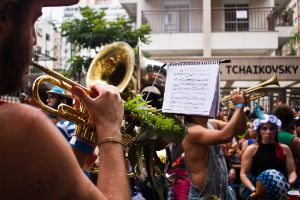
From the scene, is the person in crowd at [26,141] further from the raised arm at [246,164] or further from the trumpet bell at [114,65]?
the trumpet bell at [114,65]

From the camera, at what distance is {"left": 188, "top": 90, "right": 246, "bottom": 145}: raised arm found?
3.34 metres

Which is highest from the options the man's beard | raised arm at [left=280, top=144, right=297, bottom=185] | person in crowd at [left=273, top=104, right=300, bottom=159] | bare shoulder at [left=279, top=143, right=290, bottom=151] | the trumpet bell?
the trumpet bell

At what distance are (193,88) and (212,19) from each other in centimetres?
1710

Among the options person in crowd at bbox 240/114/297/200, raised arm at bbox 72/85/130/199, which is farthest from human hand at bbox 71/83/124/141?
person in crowd at bbox 240/114/297/200

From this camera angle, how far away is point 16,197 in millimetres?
980

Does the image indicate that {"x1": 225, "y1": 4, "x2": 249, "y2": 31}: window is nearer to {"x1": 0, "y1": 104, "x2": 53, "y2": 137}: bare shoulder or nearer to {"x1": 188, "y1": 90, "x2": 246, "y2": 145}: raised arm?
{"x1": 188, "y1": 90, "x2": 246, "y2": 145}: raised arm

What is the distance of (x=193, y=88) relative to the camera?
2266 mm

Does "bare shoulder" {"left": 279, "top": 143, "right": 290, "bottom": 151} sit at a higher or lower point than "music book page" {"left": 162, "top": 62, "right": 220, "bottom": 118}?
lower

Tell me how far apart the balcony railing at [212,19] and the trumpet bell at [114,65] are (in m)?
13.1

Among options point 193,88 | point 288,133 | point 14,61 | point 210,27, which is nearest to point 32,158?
point 14,61

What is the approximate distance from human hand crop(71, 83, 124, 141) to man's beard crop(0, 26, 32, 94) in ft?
1.26

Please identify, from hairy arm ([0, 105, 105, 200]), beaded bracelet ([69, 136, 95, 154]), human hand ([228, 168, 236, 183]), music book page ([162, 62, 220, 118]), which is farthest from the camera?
human hand ([228, 168, 236, 183])

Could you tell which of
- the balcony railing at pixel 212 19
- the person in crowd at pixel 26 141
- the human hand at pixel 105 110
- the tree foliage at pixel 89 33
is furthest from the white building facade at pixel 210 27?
the person in crowd at pixel 26 141

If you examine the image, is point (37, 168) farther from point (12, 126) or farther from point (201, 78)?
point (201, 78)
